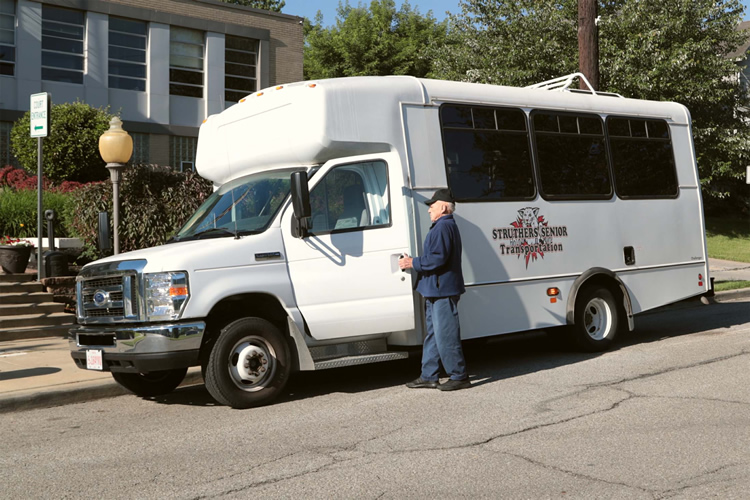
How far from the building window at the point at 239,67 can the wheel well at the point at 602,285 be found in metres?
22.8

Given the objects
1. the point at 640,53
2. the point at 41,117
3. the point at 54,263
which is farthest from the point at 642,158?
the point at 640,53

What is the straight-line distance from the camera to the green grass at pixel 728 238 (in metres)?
26.9

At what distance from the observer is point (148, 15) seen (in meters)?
28.7

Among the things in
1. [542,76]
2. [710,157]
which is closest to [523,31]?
[542,76]

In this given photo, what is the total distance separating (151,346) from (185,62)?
24.4 m

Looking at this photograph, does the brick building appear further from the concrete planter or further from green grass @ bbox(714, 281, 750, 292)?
green grass @ bbox(714, 281, 750, 292)

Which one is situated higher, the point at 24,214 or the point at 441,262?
the point at 24,214

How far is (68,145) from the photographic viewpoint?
2158cm

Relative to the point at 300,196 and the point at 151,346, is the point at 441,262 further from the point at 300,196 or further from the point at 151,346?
the point at 151,346

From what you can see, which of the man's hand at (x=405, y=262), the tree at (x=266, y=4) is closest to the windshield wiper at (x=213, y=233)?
the man's hand at (x=405, y=262)

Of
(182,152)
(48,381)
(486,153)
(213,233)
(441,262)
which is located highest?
(182,152)

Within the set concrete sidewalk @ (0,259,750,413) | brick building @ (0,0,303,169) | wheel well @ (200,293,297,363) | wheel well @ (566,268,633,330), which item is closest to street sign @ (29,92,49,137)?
concrete sidewalk @ (0,259,750,413)

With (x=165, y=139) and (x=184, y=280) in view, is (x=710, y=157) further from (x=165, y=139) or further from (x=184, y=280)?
(x=184, y=280)

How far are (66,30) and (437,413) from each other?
24.3m
